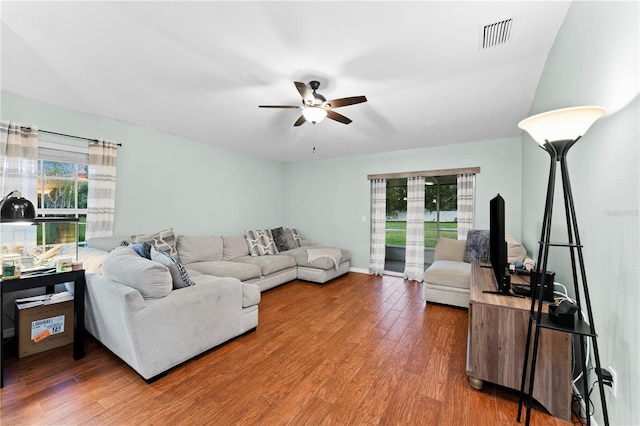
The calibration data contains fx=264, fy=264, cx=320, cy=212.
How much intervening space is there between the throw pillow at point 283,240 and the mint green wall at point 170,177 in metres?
0.55

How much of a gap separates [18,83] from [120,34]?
1.62 m

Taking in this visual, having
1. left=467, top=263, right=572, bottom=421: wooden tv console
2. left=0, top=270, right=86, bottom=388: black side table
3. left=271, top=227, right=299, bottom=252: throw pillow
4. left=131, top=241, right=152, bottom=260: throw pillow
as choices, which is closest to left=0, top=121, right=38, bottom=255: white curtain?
left=0, top=270, right=86, bottom=388: black side table

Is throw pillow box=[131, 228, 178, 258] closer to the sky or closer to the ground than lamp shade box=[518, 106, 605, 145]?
closer to the ground

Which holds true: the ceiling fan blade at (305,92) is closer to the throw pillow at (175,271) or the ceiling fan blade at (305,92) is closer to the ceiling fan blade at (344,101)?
the ceiling fan blade at (344,101)

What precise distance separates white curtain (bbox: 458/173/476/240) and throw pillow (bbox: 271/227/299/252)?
10.2 ft

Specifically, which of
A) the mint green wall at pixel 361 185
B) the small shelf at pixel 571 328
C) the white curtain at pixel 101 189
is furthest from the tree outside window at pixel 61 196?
the small shelf at pixel 571 328

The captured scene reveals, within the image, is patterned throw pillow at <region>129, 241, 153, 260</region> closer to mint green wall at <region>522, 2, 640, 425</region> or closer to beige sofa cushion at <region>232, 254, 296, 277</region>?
beige sofa cushion at <region>232, 254, 296, 277</region>

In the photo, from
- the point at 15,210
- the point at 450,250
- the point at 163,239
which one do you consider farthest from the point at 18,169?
the point at 450,250

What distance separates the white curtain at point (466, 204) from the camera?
448 cm

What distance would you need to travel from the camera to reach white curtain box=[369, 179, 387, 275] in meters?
5.27

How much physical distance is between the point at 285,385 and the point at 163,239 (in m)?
2.78

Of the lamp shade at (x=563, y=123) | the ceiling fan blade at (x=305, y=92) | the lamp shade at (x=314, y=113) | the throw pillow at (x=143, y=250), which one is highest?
the ceiling fan blade at (x=305, y=92)

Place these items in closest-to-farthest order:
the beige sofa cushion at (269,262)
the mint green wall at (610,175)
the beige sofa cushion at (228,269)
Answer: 1. the mint green wall at (610,175)
2. the beige sofa cushion at (228,269)
3. the beige sofa cushion at (269,262)

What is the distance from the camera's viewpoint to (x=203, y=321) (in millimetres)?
2236
